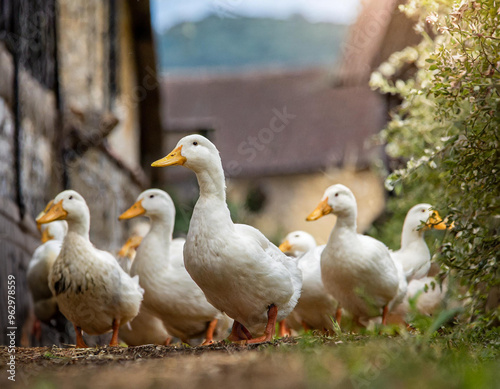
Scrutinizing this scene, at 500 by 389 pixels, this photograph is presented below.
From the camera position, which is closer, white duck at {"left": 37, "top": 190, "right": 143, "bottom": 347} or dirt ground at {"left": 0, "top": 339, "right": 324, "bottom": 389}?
dirt ground at {"left": 0, "top": 339, "right": 324, "bottom": 389}

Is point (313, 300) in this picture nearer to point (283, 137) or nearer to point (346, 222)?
point (346, 222)

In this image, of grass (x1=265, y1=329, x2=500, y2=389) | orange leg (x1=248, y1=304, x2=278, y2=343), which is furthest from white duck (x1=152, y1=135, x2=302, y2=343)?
grass (x1=265, y1=329, x2=500, y2=389)

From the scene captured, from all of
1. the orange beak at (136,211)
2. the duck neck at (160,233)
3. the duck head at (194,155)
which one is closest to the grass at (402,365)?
the duck head at (194,155)

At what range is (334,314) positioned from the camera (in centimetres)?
630

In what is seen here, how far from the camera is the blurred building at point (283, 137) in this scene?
23000 mm

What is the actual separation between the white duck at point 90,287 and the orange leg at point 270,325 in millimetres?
1277

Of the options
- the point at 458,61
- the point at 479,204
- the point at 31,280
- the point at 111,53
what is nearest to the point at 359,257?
the point at 479,204

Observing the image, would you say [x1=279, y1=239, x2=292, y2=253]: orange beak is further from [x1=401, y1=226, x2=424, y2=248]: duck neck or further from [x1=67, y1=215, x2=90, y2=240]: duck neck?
[x1=67, y1=215, x2=90, y2=240]: duck neck

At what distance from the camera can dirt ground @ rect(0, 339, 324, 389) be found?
2.39m

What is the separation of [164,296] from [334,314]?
64.9 inches

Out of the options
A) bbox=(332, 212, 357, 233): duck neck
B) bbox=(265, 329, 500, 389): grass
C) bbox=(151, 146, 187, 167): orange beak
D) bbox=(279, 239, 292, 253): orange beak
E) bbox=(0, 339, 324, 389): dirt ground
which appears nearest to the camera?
bbox=(265, 329, 500, 389): grass

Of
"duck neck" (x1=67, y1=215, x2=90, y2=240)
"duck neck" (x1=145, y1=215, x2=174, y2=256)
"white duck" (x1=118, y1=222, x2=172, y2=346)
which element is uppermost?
"duck neck" (x1=67, y1=215, x2=90, y2=240)

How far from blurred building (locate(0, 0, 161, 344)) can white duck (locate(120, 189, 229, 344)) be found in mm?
1349

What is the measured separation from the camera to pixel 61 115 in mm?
8852
